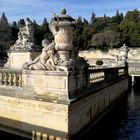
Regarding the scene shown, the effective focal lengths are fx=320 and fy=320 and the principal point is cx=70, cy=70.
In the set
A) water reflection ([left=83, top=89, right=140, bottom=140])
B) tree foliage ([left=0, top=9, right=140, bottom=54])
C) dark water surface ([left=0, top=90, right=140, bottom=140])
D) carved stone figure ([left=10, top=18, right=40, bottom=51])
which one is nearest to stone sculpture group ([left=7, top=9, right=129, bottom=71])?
Answer: dark water surface ([left=0, top=90, right=140, bottom=140])

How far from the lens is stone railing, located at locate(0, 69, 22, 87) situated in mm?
12133

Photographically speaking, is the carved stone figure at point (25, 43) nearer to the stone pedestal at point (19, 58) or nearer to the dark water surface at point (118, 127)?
the stone pedestal at point (19, 58)

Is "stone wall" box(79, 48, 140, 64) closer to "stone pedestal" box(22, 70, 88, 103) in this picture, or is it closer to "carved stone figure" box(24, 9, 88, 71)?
"carved stone figure" box(24, 9, 88, 71)

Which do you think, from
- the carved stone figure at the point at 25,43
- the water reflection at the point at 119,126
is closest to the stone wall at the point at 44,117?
the water reflection at the point at 119,126

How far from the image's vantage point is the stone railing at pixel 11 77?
12133mm

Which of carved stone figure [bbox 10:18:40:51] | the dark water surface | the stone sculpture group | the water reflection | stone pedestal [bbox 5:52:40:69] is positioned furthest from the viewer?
carved stone figure [bbox 10:18:40:51]

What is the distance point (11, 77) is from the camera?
41.0 feet

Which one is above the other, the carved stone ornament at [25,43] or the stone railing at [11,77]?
the carved stone ornament at [25,43]

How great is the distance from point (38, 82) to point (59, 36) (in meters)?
2.02

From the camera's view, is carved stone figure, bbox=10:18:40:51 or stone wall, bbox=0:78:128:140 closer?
stone wall, bbox=0:78:128:140

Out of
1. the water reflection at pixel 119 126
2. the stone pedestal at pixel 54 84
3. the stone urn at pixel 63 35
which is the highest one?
the stone urn at pixel 63 35

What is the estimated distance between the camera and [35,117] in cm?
1130

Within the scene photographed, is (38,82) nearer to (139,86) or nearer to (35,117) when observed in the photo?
(35,117)

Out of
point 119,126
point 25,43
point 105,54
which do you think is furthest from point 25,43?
point 105,54
